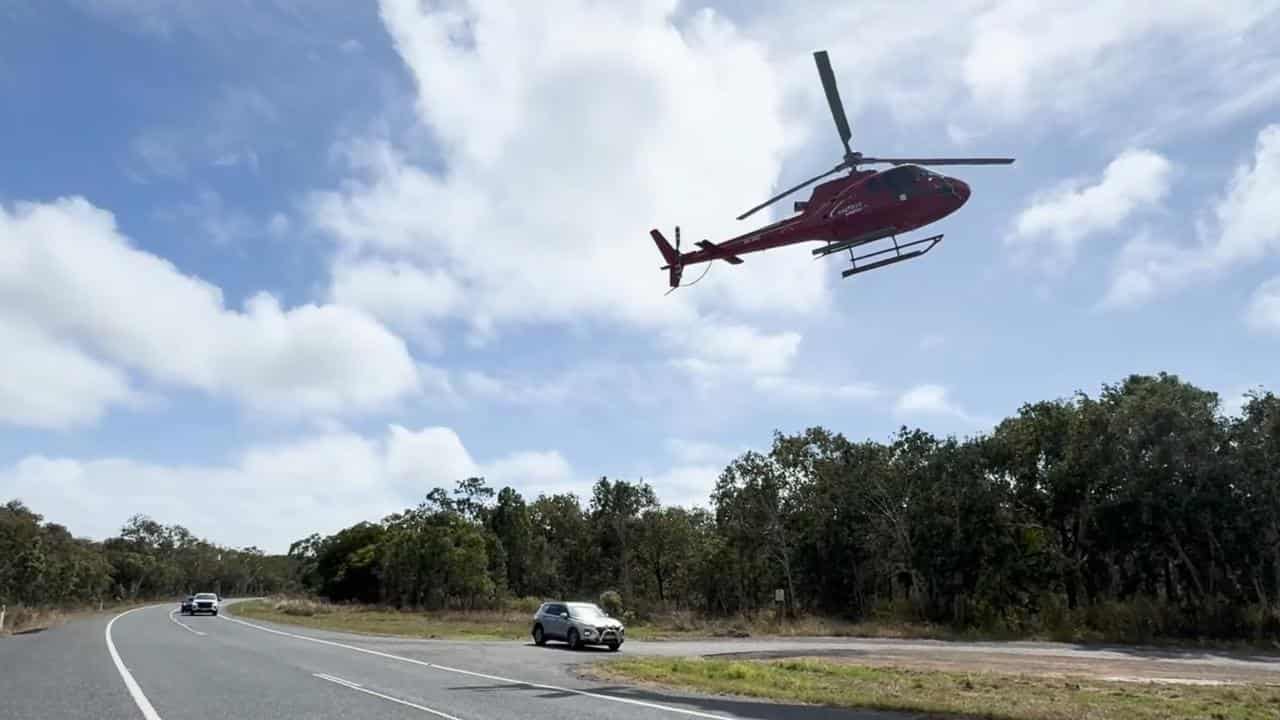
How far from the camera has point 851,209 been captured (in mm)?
20328

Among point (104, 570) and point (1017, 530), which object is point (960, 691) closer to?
point (1017, 530)

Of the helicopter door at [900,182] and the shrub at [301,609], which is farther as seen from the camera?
the shrub at [301,609]

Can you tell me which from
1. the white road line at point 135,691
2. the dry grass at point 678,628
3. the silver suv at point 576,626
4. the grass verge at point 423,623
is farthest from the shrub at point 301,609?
the white road line at point 135,691

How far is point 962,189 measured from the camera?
66.6 ft

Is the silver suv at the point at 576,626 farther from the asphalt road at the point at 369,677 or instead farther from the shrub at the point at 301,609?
the shrub at the point at 301,609

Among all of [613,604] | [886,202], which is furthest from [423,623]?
[886,202]

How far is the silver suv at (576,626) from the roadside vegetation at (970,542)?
8.78 metres

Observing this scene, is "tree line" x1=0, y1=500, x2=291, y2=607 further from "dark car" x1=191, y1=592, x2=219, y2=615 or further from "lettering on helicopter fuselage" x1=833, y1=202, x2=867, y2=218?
"lettering on helicopter fuselage" x1=833, y1=202, x2=867, y2=218

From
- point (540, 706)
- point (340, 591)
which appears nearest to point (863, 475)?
point (540, 706)

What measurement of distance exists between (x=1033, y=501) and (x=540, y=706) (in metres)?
46.1

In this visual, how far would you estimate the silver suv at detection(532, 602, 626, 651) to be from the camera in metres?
28.8

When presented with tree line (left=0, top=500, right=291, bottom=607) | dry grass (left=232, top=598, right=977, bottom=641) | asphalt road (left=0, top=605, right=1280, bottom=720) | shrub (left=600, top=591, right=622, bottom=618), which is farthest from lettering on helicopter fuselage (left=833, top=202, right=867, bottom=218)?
tree line (left=0, top=500, right=291, bottom=607)

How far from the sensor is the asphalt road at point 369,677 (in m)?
12.0

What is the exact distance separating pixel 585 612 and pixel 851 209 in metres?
18.1
